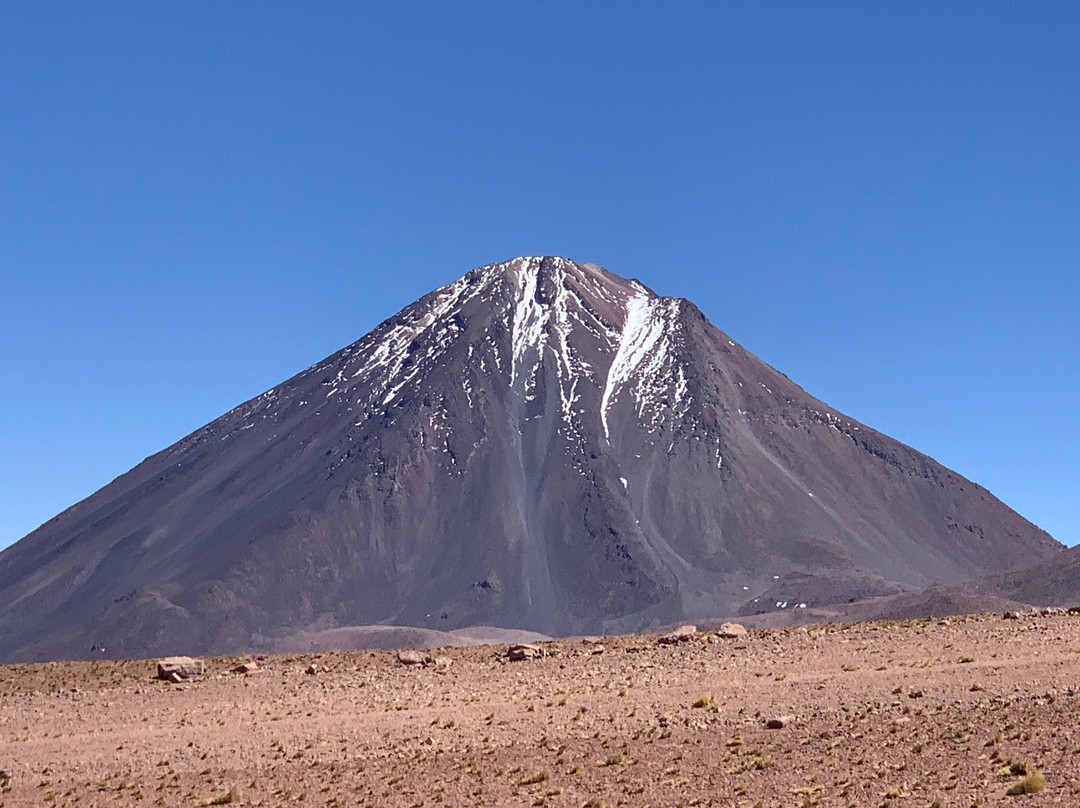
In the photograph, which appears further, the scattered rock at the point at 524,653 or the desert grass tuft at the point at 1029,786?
the scattered rock at the point at 524,653

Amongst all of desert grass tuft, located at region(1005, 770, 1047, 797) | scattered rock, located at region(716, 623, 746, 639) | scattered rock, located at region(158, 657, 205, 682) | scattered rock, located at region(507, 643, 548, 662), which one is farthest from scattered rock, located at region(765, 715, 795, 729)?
scattered rock, located at region(158, 657, 205, 682)

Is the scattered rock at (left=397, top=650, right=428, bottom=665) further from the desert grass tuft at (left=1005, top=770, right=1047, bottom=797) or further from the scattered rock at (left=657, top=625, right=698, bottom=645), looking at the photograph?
the desert grass tuft at (left=1005, top=770, right=1047, bottom=797)

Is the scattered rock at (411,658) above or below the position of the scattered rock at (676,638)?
above

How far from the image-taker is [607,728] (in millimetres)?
24078

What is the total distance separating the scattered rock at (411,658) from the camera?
109ft

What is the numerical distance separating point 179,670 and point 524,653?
886cm

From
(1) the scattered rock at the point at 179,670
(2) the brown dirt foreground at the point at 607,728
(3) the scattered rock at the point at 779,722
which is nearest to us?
(2) the brown dirt foreground at the point at 607,728

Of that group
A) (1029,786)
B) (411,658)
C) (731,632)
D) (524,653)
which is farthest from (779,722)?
(411,658)

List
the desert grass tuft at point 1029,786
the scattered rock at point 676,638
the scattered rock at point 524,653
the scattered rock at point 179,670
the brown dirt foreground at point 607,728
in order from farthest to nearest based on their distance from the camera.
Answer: the scattered rock at point 676,638
the scattered rock at point 179,670
the scattered rock at point 524,653
the brown dirt foreground at point 607,728
the desert grass tuft at point 1029,786

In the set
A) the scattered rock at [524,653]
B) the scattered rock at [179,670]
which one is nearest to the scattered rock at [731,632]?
the scattered rock at [524,653]

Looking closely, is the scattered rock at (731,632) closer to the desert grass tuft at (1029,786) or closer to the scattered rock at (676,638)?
the scattered rock at (676,638)

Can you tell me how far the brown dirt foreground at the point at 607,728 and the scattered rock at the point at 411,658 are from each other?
0.51 m

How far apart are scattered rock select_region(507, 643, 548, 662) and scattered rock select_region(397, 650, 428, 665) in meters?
2.23

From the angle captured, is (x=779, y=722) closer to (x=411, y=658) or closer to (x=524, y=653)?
(x=524, y=653)
